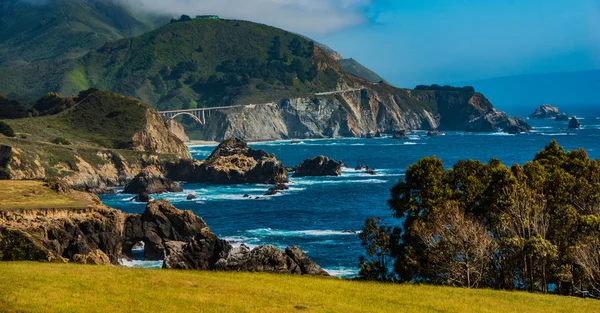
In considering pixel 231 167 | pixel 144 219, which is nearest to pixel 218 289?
pixel 144 219

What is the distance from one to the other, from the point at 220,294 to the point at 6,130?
459 ft

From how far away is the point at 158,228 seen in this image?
297 feet

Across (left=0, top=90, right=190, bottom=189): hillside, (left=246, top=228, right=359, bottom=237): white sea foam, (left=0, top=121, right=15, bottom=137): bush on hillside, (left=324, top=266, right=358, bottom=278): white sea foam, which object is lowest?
(left=324, top=266, right=358, bottom=278): white sea foam

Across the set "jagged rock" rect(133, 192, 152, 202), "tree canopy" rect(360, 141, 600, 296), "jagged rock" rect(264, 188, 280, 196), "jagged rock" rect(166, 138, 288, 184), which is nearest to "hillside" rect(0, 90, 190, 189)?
"jagged rock" rect(166, 138, 288, 184)

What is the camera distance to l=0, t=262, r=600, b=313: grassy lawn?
35.2 metres

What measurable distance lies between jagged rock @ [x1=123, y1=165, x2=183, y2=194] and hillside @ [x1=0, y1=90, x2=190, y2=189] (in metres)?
8.16

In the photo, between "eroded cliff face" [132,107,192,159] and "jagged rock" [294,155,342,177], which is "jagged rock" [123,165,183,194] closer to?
"jagged rock" [294,155,342,177]

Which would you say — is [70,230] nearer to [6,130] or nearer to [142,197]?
[142,197]

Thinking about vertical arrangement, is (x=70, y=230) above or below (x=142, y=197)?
above

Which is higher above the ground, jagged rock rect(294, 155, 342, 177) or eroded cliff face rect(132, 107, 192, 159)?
eroded cliff face rect(132, 107, 192, 159)

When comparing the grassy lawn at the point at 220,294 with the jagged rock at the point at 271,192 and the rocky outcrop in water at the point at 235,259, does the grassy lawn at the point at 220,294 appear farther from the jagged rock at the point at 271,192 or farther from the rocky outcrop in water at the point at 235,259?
the jagged rock at the point at 271,192

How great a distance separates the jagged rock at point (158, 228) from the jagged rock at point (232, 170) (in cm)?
6769

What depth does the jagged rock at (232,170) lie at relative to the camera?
6422 inches

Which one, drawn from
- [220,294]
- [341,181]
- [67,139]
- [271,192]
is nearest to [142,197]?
[271,192]
